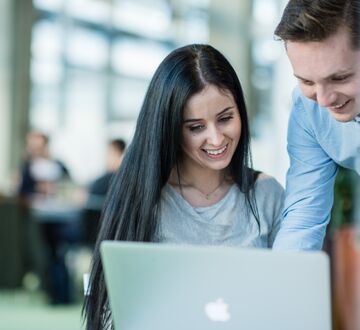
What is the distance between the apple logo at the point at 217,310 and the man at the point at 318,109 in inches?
19.1

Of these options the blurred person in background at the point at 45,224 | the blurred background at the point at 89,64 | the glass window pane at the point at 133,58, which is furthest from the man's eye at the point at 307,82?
the glass window pane at the point at 133,58

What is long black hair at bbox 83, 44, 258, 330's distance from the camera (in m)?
1.99

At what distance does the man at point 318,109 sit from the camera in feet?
5.77

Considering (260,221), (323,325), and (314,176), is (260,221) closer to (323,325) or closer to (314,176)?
(314,176)

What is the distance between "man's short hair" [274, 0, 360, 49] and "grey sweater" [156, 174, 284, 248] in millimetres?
458

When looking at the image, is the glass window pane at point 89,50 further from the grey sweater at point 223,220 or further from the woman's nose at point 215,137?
the woman's nose at point 215,137

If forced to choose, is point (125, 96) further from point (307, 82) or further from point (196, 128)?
point (307, 82)

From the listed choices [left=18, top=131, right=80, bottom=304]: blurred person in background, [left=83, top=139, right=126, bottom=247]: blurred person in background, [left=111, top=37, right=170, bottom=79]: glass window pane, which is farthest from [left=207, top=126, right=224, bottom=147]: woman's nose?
[left=111, top=37, right=170, bottom=79]: glass window pane

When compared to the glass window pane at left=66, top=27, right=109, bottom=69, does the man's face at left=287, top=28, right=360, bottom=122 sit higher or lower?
lower

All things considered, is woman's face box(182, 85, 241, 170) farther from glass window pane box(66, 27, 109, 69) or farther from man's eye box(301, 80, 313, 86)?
glass window pane box(66, 27, 109, 69)

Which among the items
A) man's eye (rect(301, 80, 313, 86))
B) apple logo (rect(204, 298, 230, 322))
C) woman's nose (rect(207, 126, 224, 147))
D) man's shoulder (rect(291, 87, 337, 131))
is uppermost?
man's eye (rect(301, 80, 313, 86))

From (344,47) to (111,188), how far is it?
2.09ft

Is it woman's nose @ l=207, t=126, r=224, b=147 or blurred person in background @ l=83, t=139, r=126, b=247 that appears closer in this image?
woman's nose @ l=207, t=126, r=224, b=147

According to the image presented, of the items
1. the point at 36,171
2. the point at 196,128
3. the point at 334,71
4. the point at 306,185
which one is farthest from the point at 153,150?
the point at 36,171
